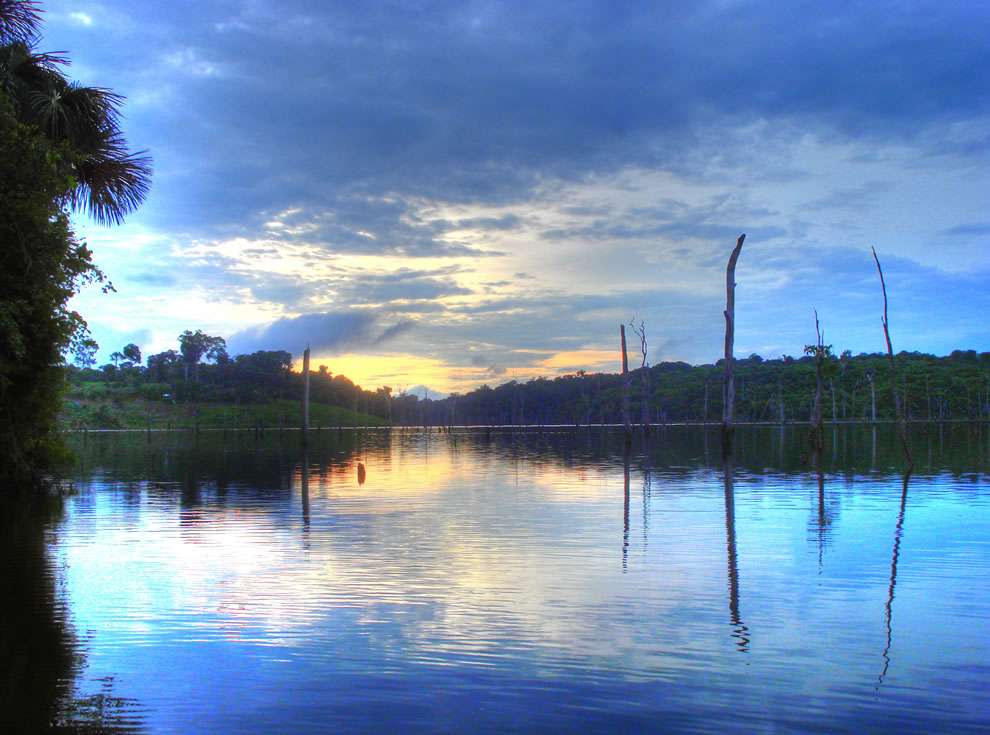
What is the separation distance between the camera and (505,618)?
803 cm

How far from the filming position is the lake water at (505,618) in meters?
5.59

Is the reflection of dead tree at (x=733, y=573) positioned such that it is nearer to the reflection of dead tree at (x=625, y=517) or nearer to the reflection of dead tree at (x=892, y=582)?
the reflection of dead tree at (x=892, y=582)

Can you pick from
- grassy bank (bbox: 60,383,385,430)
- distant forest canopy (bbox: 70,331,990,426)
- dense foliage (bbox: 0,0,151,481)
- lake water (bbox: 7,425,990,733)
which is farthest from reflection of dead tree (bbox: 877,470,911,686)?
distant forest canopy (bbox: 70,331,990,426)

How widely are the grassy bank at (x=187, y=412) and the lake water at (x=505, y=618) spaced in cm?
11698

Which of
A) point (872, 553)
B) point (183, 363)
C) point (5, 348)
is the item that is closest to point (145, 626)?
point (872, 553)

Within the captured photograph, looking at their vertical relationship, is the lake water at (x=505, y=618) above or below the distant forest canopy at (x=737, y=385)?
below

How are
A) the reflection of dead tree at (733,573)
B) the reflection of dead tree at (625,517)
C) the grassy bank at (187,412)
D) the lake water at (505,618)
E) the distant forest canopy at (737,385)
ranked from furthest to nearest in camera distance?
the distant forest canopy at (737,385) < the grassy bank at (187,412) < the reflection of dead tree at (625,517) < the reflection of dead tree at (733,573) < the lake water at (505,618)

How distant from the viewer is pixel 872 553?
1130 centimetres

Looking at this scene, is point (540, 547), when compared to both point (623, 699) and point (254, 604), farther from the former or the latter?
point (623, 699)

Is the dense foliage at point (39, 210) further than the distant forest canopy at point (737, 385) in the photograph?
No

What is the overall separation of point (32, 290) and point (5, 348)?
1.48 m

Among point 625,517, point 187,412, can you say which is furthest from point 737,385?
point 625,517

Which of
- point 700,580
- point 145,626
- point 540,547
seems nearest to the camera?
point 145,626

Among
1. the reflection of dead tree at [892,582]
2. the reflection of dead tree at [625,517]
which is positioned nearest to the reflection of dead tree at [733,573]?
the reflection of dead tree at [892,582]
